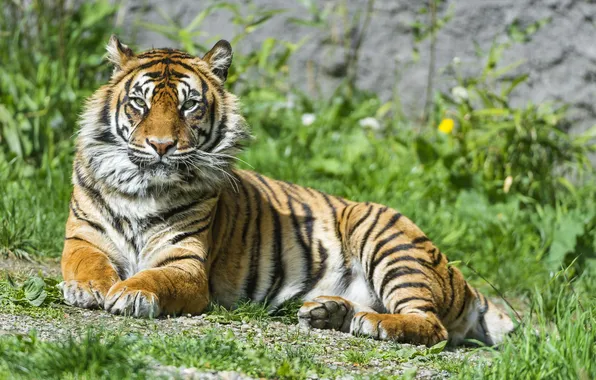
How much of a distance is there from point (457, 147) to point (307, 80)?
7.25ft

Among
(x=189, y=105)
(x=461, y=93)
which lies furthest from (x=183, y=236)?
(x=461, y=93)

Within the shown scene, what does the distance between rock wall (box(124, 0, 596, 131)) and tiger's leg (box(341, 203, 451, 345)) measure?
13.4 feet

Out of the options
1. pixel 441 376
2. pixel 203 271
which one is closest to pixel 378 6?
pixel 203 271

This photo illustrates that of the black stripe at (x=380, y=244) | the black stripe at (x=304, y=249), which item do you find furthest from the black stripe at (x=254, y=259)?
the black stripe at (x=380, y=244)

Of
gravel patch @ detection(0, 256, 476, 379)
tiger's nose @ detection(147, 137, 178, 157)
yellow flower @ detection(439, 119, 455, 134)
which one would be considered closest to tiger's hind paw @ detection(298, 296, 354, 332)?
gravel patch @ detection(0, 256, 476, 379)

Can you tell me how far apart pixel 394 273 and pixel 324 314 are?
561mm

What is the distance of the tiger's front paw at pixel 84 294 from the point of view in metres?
4.43

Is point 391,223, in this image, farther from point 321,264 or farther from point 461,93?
point 461,93

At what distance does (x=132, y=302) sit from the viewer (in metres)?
4.28

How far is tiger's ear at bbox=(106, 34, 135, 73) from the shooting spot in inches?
204

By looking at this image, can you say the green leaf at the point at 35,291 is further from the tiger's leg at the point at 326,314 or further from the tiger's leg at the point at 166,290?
the tiger's leg at the point at 326,314

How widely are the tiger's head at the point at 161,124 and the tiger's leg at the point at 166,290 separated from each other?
0.48 m

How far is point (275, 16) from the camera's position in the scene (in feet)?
31.7

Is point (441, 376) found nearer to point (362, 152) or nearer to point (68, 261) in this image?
point (68, 261)
